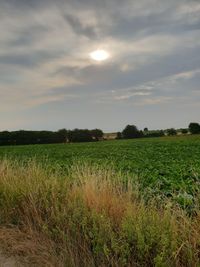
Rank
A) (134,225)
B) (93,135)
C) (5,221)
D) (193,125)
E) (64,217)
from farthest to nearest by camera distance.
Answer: (93,135)
(193,125)
(5,221)
(64,217)
(134,225)

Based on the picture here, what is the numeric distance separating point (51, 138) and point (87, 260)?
101 m

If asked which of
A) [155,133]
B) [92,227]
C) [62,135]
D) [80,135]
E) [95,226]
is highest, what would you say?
[62,135]

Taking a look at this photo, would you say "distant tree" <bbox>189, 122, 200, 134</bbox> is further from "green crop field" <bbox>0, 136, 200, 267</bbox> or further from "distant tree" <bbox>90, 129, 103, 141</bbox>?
"green crop field" <bbox>0, 136, 200, 267</bbox>

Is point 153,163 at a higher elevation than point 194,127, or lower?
lower

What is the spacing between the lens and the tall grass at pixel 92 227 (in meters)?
5.12

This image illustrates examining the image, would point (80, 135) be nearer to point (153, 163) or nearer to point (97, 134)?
point (97, 134)

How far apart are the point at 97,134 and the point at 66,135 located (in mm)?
7813

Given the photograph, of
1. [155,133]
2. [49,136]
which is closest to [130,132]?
[155,133]

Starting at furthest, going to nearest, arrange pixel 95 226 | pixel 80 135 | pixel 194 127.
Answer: pixel 80 135
pixel 194 127
pixel 95 226

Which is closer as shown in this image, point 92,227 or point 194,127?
point 92,227

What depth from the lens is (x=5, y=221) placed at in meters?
8.28

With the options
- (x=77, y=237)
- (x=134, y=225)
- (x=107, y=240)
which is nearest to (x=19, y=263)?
(x=77, y=237)

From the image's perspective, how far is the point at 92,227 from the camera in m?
6.20

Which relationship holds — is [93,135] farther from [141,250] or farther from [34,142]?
[141,250]
